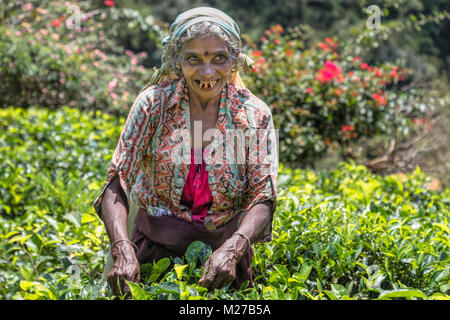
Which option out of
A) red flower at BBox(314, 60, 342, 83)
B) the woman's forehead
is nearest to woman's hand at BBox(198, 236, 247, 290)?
the woman's forehead

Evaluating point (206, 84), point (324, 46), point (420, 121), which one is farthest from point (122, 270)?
point (420, 121)

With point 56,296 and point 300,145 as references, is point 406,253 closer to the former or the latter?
point 56,296

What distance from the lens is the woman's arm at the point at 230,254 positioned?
6.02 feet

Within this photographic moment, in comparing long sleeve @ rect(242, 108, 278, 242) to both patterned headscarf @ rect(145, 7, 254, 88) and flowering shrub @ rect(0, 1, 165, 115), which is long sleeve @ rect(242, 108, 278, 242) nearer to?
patterned headscarf @ rect(145, 7, 254, 88)

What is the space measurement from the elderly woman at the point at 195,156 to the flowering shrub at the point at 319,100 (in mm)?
3452

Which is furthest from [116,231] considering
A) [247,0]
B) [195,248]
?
[247,0]

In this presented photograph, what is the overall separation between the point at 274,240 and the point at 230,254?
0.62 meters

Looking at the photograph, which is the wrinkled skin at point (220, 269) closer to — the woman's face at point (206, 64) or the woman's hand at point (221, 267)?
the woman's hand at point (221, 267)

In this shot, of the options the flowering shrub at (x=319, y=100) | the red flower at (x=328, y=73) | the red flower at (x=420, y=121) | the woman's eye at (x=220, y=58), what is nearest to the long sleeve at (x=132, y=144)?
the woman's eye at (x=220, y=58)

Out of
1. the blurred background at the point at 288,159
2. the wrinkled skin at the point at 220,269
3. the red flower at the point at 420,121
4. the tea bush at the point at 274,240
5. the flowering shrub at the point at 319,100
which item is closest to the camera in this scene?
the wrinkled skin at the point at 220,269

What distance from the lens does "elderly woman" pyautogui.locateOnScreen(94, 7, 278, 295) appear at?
2047 mm

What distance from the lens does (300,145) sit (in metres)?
5.73

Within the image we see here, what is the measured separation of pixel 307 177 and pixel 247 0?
12.0m

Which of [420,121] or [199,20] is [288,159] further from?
[199,20]
